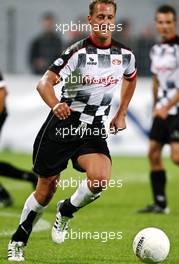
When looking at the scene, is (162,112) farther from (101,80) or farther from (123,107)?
(101,80)

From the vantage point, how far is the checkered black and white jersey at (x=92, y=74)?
306 inches

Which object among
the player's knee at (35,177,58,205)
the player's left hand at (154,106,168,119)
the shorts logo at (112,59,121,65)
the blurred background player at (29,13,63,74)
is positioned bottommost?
the blurred background player at (29,13,63,74)

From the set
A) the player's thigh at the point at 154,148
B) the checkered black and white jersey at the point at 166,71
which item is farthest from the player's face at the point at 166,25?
the player's thigh at the point at 154,148

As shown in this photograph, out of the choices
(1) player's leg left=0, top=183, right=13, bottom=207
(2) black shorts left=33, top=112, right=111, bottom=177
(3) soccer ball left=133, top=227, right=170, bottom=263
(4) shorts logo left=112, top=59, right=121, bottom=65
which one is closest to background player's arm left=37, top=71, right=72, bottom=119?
(2) black shorts left=33, top=112, right=111, bottom=177

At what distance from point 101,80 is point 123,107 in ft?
1.24

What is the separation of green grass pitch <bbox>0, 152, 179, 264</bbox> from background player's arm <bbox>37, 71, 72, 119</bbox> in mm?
1301

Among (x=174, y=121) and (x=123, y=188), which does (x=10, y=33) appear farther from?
(x=174, y=121)

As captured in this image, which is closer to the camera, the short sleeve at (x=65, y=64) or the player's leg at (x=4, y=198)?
the short sleeve at (x=65, y=64)

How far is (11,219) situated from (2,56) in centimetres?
1074

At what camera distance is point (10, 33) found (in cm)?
Result: 2073

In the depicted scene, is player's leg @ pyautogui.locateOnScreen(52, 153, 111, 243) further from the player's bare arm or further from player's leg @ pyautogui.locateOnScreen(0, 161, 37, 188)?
player's leg @ pyautogui.locateOnScreen(0, 161, 37, 188)

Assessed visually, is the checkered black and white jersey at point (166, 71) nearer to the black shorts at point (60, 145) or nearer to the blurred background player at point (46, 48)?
the black shorts at point (60, 145)

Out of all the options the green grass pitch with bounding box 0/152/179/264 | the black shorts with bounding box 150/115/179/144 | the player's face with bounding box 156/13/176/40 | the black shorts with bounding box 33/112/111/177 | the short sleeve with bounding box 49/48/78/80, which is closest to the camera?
the short sleeve with bounding box 49/48/78/80

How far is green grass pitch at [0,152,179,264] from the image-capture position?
26.8ft
